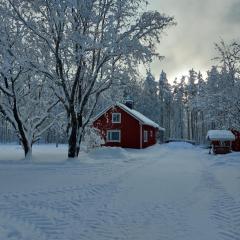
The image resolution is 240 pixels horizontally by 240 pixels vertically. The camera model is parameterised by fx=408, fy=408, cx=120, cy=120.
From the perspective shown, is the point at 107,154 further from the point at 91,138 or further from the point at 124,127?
the point at 124,127

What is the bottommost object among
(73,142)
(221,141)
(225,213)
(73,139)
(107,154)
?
(225,213)

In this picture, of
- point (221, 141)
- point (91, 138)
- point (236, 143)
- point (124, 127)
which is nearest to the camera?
point (91, 138)

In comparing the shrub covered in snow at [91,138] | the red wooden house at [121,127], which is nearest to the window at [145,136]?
the red wooden house at [121,127]

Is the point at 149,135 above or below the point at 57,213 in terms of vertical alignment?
above

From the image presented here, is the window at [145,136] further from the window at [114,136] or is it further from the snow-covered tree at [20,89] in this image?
the snow-covered tree at [20,89]

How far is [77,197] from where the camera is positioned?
462 inches

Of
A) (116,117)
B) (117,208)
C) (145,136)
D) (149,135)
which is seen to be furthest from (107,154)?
(149,135)

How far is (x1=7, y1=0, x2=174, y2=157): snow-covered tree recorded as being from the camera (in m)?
23.9

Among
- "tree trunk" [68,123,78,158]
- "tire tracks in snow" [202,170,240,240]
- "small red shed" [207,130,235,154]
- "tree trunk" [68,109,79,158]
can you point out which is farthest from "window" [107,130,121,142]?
"tire tracks in snow" [202,170,240,240]

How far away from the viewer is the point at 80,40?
22984 mm

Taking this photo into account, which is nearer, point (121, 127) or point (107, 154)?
point (107, 154)

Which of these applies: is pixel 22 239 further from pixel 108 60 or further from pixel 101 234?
pixel 108 60

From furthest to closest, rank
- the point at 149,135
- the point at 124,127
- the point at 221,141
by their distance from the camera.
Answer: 1. the point at 149,135
2. the point at 124,127
3. the point at 221,141

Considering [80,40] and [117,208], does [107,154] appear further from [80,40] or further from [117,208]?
[117,208]
